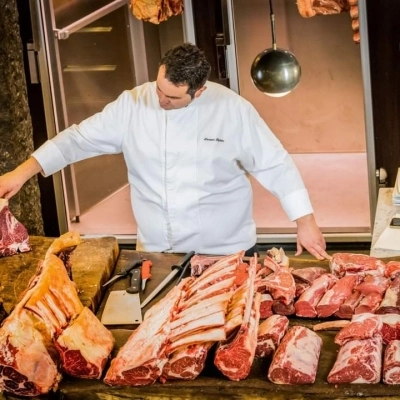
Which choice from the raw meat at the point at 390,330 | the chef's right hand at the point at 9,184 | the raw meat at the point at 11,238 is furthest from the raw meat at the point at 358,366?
the chef's right hand at the point at 9,184

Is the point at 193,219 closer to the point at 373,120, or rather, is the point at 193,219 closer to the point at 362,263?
the point at 362,263

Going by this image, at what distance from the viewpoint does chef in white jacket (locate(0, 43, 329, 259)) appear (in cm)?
453

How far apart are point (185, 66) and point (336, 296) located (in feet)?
4.57

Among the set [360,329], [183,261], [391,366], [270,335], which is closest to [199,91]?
[183,261]

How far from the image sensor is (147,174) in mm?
4688

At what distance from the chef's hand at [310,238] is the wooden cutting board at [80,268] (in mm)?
934

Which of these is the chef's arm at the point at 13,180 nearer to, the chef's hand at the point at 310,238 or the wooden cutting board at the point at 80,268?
the wooden cutting board at the point at 80,268

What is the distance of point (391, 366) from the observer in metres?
2.85

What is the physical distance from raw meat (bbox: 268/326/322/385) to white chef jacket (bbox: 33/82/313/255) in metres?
1.44

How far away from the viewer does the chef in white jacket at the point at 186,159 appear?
4.53 metres

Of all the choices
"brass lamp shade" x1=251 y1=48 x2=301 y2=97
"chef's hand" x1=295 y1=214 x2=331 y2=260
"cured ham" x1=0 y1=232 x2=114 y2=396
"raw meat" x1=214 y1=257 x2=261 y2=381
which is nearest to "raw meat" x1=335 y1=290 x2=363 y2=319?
"raw meat" x1=214 y1=257 x2=261 y2=381

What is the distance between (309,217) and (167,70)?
104 centimetres

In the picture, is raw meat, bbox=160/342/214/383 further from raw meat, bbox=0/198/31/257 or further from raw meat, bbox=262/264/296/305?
raw meat, bbox=0/198/31/257

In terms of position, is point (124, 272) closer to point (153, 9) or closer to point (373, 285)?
point (373, 285)
